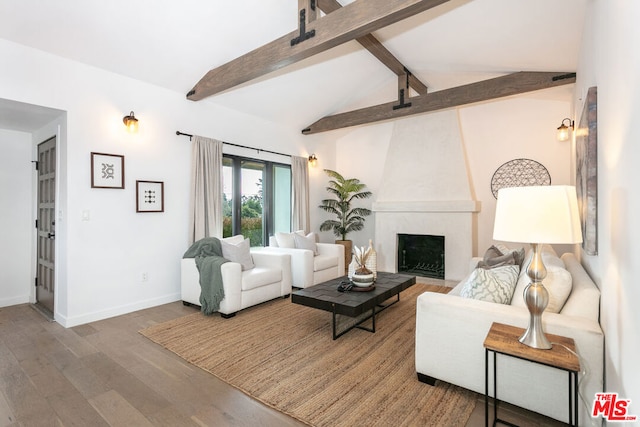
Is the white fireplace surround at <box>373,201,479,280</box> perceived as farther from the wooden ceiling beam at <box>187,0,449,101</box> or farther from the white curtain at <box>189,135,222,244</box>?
the wooden ceiling beam at <box>187,0,449,101</box>

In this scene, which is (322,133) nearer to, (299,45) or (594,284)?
(299,45)

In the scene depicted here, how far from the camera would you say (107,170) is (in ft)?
11.6

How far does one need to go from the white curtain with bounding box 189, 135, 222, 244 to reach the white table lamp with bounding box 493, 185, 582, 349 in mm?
3731

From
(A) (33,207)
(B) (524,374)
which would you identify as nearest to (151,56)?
(A) (33,207)

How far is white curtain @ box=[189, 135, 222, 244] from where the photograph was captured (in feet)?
14.1

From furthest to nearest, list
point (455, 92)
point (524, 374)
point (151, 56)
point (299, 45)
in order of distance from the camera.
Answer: point (455, 92) → point (151, 56) → point (299, 45) → point (524, 374)

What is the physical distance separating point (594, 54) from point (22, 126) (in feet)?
19.1

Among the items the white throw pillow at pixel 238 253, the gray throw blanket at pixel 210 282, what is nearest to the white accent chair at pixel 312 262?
the white throw pillow at pixel 238 253

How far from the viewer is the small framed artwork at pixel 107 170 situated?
3.44 m

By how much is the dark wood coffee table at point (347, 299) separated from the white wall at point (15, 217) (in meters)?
3.78

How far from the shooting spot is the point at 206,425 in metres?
1.80

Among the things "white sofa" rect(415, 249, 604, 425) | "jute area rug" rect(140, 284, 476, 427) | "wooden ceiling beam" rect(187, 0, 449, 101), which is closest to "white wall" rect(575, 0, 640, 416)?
"white sofa" rect(415, 249, 604, 425)

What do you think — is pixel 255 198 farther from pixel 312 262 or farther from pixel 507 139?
pixel 507 139

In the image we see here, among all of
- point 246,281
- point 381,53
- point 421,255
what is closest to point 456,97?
point 381,53
